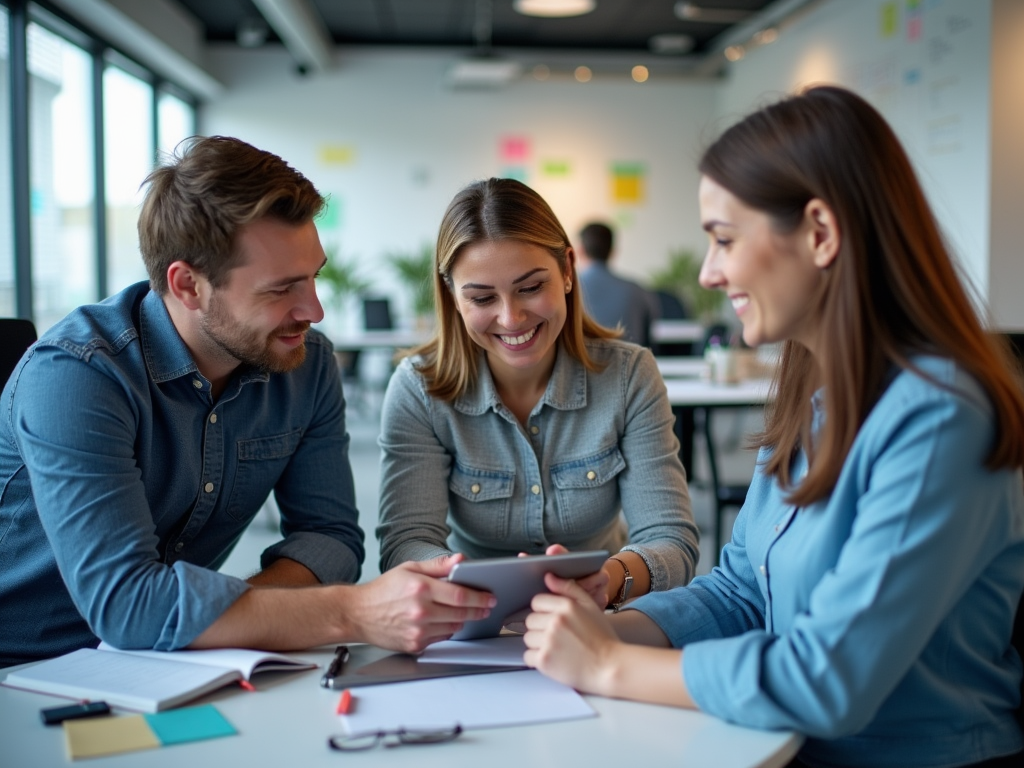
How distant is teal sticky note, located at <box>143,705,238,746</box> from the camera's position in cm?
101

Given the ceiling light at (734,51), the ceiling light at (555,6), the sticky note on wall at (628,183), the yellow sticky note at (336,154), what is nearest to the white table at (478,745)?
the ceiling light at (555,6)

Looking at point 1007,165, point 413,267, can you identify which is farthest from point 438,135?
point 1007,165

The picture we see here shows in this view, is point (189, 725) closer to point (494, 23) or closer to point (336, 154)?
point (494, 23)

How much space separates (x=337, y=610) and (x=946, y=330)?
2.71ft

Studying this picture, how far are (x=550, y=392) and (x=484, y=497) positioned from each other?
0.24 meters

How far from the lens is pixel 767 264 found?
3.67ft

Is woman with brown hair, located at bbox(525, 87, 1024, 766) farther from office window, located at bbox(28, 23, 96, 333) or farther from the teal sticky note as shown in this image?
office window, located at bbox(28, 23, 96, 333)

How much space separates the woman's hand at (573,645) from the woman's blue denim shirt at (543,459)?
0.66 meters

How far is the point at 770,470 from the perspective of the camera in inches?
51.5

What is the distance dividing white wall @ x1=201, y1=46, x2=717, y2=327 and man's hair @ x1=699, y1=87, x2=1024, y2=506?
8543 millimetres

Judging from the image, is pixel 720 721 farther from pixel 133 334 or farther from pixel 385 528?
pixel 133 334

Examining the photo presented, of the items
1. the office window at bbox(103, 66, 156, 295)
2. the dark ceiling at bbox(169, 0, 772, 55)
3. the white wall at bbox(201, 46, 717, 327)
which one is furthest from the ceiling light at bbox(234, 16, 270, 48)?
the office window at bbox(103, 66, 156, 295)

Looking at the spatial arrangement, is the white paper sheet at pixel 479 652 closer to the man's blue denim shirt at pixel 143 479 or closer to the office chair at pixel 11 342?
the man's blue denim shirt at pixel 143 479

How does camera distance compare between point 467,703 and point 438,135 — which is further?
point 438,135
